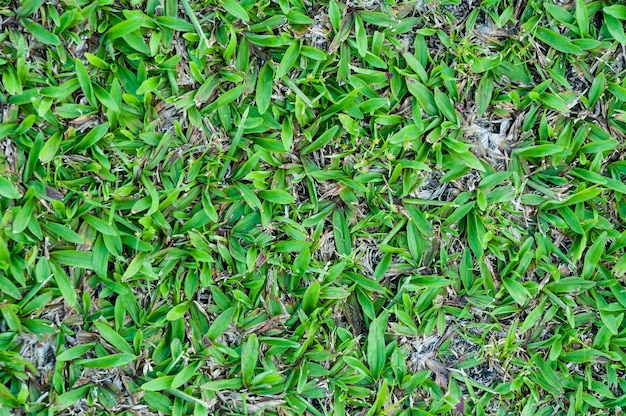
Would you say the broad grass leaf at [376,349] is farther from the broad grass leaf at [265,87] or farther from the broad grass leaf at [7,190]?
the broad grass leaf at [7,190]

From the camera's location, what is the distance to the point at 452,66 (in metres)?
2.41

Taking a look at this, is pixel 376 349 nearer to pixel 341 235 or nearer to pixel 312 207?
pixel 341 235

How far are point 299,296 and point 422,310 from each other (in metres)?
0.51

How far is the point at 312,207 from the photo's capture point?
2309 mm

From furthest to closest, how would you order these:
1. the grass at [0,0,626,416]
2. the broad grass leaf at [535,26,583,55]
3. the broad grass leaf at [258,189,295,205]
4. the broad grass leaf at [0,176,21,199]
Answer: the broad grass leaf at [535,26,583,55] → the broad grass leaf at [258,189,295,205] → the grass at [0,0,626,416] → the broad grass leaf at [0,176,21,199]

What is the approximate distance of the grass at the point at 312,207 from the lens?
214 centimetres

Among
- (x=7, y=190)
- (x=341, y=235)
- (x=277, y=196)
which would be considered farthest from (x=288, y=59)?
(x=7, y=190)

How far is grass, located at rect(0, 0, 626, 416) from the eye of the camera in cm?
214

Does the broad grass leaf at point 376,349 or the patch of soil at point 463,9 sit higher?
the patch of soil at point 463,9

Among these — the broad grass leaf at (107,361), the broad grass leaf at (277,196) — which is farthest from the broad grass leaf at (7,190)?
the broad grass leaf at (277,196)

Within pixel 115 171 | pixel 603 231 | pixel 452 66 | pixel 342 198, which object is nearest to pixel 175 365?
pixel 115 171

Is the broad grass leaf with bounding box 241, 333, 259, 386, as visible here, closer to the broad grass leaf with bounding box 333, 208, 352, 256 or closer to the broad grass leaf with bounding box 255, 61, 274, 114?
the broad grass leaf with bounding box 333, 208, 352, 256

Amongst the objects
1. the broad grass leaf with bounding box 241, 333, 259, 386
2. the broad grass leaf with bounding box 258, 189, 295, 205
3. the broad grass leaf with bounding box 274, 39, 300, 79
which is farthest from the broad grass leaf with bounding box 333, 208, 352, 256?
the broad grass leaf with bounding box 274, 39, 300, 79

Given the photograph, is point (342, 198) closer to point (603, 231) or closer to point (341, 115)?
point (341, 115)
